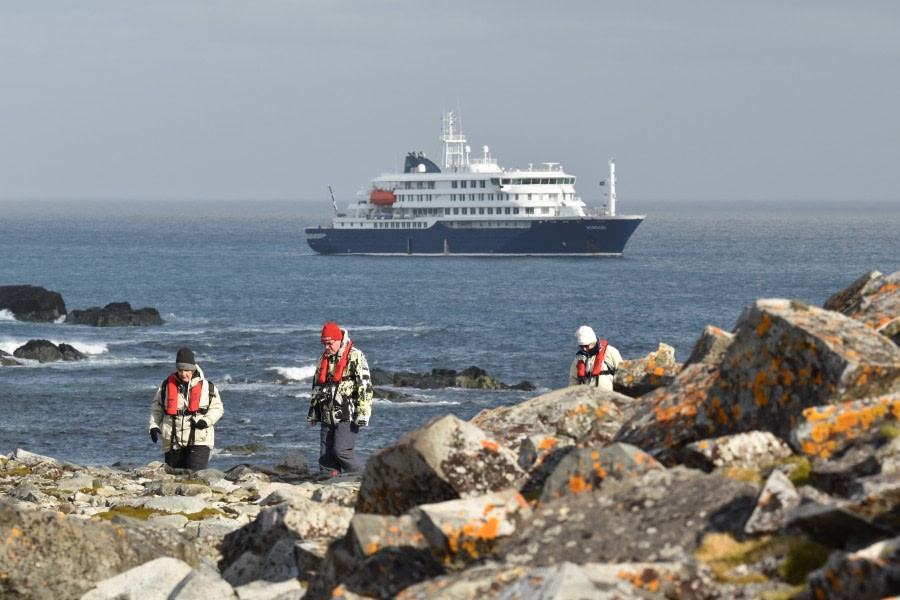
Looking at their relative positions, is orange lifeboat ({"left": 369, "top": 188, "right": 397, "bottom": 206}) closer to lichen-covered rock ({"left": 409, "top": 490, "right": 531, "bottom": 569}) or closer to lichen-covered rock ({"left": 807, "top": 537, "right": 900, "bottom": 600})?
lichen-covered rock ({"left": 409, "top": 490, "right": 531, "bottom": 569})

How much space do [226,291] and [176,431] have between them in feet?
239

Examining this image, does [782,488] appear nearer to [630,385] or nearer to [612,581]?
[612,581]

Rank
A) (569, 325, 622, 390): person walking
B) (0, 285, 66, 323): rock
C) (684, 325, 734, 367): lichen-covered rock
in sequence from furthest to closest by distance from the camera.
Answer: (0, 285, 66, 323): rock < (569, 325, 622, 390): person walking < (684, 325, 734, 367): lichen-covered rock

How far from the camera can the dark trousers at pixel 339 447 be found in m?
13.0

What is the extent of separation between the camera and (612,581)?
4.98 metres

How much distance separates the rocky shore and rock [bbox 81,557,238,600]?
0.01 meters

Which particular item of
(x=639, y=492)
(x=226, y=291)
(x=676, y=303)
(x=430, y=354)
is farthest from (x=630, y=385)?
(x=226, y=291)

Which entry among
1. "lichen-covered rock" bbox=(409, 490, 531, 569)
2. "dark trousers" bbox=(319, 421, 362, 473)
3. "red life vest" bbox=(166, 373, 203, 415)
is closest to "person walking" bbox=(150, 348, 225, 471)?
"red life vest" bbox=(166, 373, 203, 415)

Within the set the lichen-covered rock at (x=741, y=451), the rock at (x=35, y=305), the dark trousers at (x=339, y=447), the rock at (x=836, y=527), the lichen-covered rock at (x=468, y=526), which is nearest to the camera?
the rock at (x=836, y=527)

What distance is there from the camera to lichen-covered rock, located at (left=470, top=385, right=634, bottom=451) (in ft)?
27.1

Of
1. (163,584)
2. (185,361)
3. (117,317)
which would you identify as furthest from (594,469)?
(117,317)

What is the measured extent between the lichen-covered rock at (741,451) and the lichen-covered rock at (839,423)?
0.13 m

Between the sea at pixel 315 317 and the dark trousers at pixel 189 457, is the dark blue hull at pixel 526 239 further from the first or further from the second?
the dark trousers at pixel 189 457

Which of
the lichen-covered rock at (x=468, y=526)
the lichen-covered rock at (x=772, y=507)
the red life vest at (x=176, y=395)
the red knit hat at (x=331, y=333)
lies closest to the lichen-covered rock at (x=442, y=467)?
the lichen-covered rock at (x=468, y=526)
